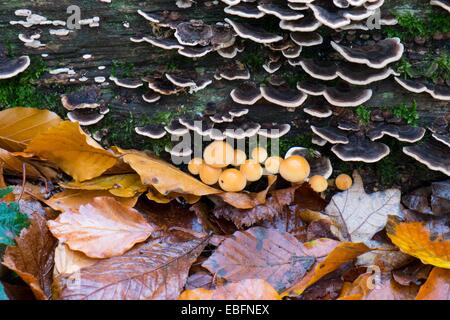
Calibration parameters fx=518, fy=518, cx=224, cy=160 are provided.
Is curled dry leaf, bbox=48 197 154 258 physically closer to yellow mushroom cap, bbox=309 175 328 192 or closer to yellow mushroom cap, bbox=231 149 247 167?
yellow mushroom cap, bbox=231 149 247 167

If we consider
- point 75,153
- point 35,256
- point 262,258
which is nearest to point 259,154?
point 262,258

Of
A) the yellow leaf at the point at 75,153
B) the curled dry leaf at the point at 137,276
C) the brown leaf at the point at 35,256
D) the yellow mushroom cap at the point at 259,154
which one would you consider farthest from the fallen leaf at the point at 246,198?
the brown leaf at the point at 35,256

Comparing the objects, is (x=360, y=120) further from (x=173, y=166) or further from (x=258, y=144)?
(x=173, y=166)

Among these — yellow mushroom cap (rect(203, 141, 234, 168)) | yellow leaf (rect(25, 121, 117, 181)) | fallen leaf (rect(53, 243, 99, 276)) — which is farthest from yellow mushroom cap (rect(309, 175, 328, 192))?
fallen leaf (rect(53, 243, 99, 276))

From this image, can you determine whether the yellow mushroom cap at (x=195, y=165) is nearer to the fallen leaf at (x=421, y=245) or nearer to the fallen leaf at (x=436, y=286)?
the fallen leaf at (x=421, y=245)
